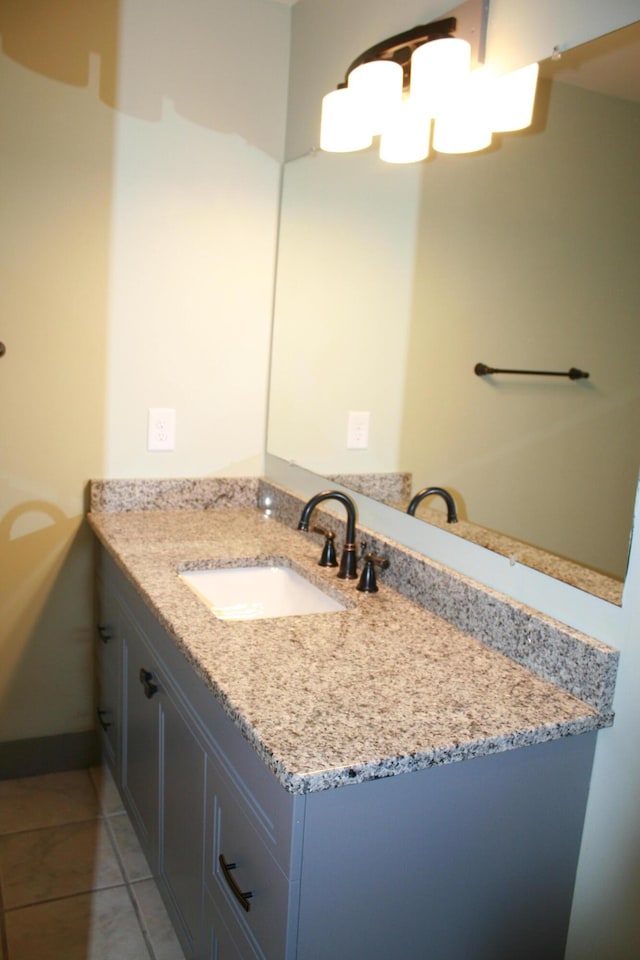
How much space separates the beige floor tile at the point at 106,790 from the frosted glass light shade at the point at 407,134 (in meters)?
1.97

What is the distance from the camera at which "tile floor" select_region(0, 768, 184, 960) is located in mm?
1846

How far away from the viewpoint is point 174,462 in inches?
97.5

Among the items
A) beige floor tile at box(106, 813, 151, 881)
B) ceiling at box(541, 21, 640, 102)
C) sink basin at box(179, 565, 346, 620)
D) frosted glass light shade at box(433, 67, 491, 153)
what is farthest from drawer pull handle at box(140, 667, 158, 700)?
ceiling at box(541, 21, 640, 102)

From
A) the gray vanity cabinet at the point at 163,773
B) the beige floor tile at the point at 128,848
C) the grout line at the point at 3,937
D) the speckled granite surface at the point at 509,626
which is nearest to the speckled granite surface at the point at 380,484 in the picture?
the speckled granite surface at the point at 509,626

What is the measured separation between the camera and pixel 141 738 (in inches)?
76.6

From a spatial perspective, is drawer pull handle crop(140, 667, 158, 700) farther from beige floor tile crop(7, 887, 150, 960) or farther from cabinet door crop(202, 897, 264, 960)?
beige floor tile crop(7, 887, 150, 960)

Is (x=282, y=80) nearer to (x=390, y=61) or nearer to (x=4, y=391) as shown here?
(x=390, y=61)

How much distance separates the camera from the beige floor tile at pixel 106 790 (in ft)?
7.67

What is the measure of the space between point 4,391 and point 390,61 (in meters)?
1.34

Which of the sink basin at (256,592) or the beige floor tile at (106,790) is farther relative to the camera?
the beige floor tile at (106,790)

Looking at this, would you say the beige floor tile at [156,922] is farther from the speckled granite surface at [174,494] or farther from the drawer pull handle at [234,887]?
the speckled granite surface at [174,494]

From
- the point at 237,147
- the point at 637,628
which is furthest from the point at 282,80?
the point at 637,628

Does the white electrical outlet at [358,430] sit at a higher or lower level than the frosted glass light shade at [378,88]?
lower

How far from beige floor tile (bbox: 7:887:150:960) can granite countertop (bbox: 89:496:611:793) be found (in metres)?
0.86
